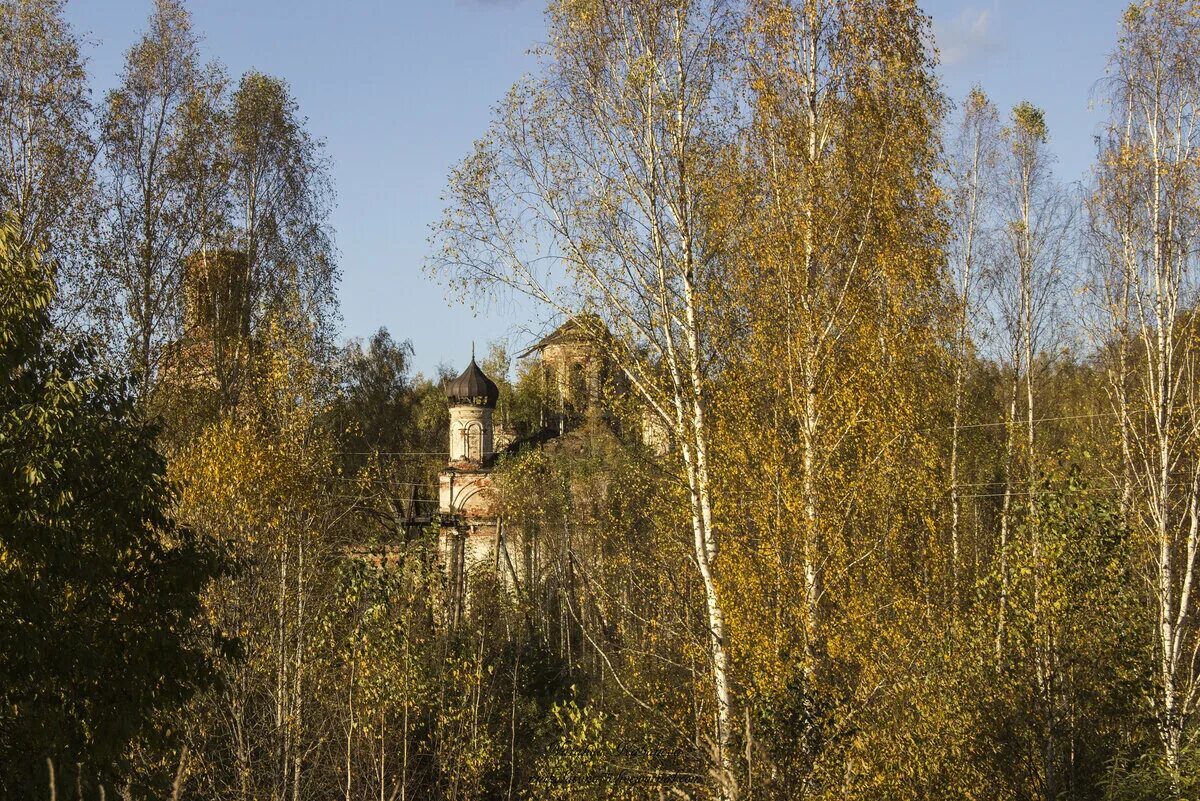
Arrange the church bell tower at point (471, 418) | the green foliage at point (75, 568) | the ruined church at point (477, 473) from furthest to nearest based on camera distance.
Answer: the church bell tower at point (471, 418) < the ruined church at point (477, 473) < the green foliage at point (75, 568)

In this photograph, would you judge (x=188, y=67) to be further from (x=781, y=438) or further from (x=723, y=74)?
(x=781, y=438)

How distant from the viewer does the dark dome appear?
1222 inches

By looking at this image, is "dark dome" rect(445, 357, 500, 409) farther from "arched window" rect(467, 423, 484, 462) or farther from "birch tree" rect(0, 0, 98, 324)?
"birch tree" rect(0, 0, 98, 324)

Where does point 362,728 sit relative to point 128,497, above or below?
below

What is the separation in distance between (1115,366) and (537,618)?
1379 centimetres

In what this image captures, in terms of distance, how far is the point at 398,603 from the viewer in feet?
61.9

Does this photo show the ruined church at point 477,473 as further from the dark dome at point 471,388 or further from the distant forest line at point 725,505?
the distant forest line at point 725,505

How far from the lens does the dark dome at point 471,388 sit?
1222 inches

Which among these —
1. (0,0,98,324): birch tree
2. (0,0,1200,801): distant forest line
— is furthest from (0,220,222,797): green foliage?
(0,0,98,324): birch tree

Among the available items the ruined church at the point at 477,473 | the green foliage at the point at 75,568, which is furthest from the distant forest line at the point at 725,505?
the ruined church at the point at 477,473

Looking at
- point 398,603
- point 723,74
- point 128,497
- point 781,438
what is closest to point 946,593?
point 781,438

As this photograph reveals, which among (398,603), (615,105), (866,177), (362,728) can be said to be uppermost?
(615,105)

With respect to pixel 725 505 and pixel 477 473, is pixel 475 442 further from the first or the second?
pixel 725 505

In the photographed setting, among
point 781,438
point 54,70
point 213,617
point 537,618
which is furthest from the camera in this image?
point 537,618
